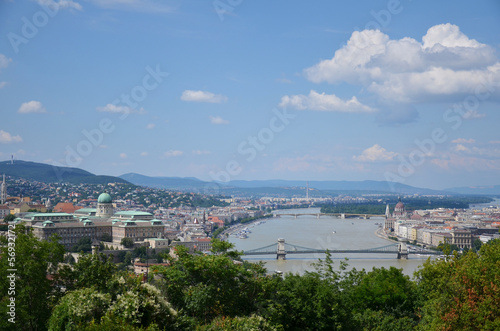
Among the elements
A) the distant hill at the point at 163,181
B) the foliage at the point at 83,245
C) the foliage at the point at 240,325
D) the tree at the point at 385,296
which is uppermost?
the distant hill at the point at 163,181

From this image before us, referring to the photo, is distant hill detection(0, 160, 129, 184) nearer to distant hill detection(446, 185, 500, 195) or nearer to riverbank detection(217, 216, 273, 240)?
riverbank detection(217, 216, 273, 240)

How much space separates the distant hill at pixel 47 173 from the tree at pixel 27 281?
78.4 m

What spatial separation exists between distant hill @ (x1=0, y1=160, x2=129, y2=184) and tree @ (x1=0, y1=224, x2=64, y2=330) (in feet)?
257

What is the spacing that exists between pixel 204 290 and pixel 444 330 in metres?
2.60

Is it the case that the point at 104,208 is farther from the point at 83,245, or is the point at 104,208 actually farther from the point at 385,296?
the point at 385,296

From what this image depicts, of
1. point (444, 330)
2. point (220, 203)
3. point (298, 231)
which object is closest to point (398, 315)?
point (444, 330)

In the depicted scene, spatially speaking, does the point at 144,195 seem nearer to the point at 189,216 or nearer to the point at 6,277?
the point at 189,216

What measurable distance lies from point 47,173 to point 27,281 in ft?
291

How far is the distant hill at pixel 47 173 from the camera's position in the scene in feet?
283

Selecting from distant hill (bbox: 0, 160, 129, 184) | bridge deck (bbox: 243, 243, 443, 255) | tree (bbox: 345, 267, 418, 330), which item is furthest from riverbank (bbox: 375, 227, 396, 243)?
distant hill (bbox: 0, 160, 129, 184)

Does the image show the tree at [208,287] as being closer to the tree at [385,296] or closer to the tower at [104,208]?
the tree at [385,296]

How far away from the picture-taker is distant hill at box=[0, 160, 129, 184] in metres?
86.4

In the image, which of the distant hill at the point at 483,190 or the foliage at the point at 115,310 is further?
the distant hill at the point at 483,190

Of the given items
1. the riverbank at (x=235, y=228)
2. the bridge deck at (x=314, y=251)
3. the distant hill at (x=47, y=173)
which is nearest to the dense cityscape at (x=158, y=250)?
the riverbank at (x=235, y=228)
